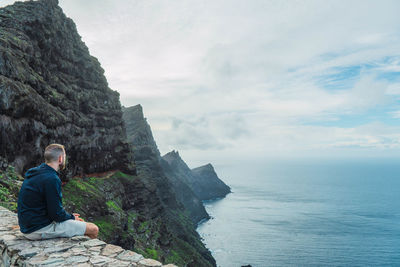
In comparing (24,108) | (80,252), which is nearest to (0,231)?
(80,252)

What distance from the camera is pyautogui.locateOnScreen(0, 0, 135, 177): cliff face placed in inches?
1022

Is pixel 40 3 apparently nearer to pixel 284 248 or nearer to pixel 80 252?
pixel 80 252

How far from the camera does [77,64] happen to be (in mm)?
50969

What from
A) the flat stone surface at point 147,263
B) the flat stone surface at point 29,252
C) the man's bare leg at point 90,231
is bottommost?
the flat stone surface at point 147,263

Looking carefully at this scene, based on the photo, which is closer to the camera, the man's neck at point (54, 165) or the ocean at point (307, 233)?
the man's neck at point (54, 165)

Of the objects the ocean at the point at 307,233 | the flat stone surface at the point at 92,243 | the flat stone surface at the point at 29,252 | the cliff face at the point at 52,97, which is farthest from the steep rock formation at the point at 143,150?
the flat stone surface at the point at 29,252

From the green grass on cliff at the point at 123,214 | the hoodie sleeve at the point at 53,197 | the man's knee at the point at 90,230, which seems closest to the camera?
the hoodie sleeve at the point at 53,197

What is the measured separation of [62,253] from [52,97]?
116ft

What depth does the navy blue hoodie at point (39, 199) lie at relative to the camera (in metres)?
6.96

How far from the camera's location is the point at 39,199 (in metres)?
7.07

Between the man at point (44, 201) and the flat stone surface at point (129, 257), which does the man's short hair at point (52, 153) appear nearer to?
the man at point (44, 201)

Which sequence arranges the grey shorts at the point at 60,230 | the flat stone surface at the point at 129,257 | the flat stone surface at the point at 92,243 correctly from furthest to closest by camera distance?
1. the flat stone surface at the point at 92,243
2. the grey shorts at the point at 60,230
3. the flat stone surface at the point at 129,257

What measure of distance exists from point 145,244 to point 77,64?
1583 inches

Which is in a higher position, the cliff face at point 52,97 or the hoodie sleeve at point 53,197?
the cliff face at point 52,97
